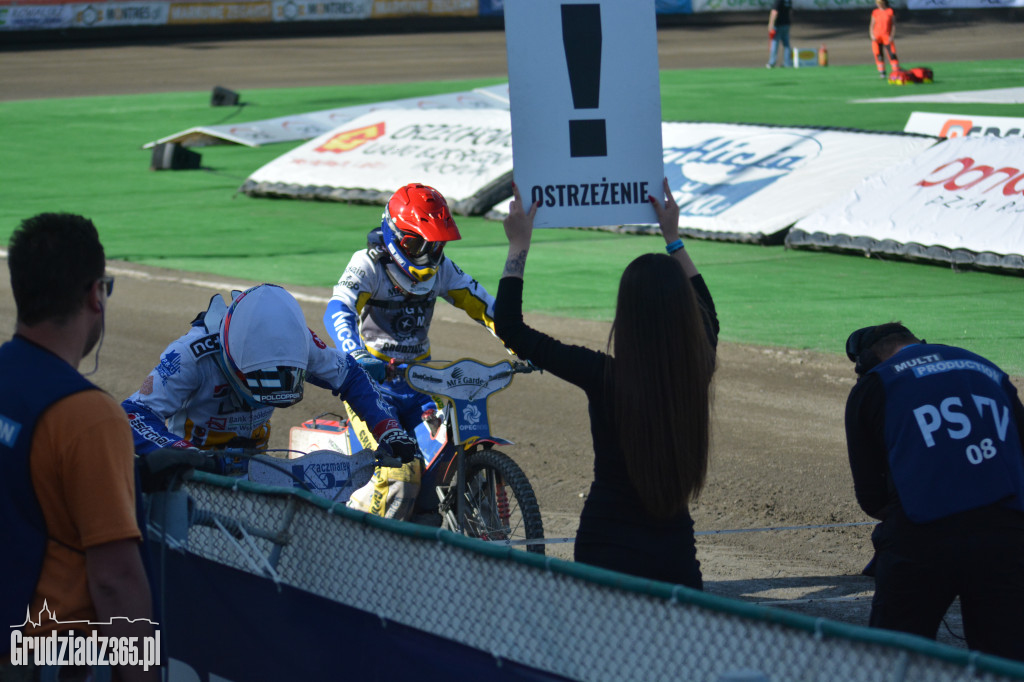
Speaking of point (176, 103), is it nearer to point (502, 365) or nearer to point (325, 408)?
point (325, 408)

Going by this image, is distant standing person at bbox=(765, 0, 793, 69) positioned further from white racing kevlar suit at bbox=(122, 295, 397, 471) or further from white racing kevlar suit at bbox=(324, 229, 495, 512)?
white racing kevlar suit at bbox=(122, 295, 397, 471)

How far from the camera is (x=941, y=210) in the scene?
1460cm

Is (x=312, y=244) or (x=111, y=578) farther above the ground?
(x=111, y=578)

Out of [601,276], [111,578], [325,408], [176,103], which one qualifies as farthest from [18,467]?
[176,103]

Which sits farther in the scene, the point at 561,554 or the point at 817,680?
the point at 561,554

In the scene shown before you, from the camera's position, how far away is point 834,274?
14469mm

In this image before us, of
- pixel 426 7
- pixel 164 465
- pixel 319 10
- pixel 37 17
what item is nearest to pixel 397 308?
pixel 164 465

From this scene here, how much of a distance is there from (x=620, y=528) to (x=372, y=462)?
1.49m

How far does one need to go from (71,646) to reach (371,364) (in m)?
3.32

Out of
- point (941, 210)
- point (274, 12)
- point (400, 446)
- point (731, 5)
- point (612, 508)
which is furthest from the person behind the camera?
point (731, 5)

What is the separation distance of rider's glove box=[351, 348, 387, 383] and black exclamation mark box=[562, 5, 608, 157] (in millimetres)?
2081

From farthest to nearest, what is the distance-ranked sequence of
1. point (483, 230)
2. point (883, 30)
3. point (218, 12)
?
point (218, 12)
point (883, 30)
point (483, 230)

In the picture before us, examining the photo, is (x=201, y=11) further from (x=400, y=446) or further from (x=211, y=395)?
(x=400, y=446)

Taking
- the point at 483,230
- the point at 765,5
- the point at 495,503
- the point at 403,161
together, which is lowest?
the point at 483,230
